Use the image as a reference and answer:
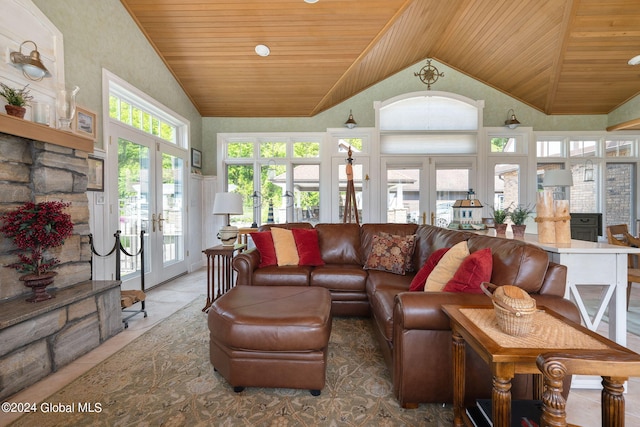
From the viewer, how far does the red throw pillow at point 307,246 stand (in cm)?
326

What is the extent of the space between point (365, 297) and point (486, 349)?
1.94 m

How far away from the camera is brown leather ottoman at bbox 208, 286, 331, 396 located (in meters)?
1.68

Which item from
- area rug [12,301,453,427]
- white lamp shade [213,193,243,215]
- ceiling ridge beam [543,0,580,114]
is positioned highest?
ceiling ridge beam [543,0,580,114]

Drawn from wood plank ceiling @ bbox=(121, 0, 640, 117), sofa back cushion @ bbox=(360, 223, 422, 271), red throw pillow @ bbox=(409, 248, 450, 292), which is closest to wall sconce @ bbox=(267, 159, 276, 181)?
wood plank ceiling @ bbox=(121, 0, 640, 117)

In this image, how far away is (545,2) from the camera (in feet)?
12.0

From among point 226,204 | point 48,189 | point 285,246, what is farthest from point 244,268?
point 48,189

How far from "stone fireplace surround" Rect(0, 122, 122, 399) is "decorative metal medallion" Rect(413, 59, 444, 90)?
5.26m

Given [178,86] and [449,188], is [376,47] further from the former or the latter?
[178,86]

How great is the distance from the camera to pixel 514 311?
42.3 inches

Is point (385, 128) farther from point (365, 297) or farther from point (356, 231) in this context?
point (365, 297)

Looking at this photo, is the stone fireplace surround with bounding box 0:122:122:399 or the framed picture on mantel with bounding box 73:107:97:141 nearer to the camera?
→ the stone fireplace surround with bounding box 0:122:122:399

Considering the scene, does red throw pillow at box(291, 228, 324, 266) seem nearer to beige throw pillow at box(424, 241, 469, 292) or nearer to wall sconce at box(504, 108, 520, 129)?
beige throw pillow at box(424, 241, 469, 292)

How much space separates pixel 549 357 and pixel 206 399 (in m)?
1.72

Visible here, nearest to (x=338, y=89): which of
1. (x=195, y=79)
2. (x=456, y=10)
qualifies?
(x=456, y=10)
